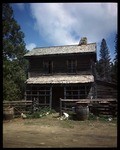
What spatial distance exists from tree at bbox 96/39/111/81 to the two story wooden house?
39544mm

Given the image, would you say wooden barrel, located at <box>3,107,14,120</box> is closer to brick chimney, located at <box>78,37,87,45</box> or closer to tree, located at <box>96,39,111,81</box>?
brick chimney, located at <box>78,37,87,45</box>

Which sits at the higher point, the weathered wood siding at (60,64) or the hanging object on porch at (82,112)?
the weathered wood siding at (60,64)

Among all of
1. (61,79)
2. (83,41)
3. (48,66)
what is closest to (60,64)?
(48,66)

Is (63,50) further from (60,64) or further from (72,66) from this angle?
(72,66)

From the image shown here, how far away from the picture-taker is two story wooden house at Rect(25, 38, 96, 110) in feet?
74.4

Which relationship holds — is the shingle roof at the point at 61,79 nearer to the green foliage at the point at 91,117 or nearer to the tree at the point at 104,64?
the green foliage at the point at 91,117

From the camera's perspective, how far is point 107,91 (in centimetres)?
2625

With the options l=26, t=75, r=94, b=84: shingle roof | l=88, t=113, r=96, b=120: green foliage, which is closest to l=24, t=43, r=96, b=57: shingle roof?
l=26, t=75, r=94, b=84: shingle roof

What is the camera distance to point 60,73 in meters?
24.5

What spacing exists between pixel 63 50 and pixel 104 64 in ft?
151

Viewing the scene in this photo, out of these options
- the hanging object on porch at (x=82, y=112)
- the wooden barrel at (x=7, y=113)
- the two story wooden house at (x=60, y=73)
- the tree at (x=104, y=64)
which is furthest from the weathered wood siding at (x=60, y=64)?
the tree at (x=104, y=64)

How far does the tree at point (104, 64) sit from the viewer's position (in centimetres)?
6412

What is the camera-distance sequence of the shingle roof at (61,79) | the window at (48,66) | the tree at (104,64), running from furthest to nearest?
the tree at (104,64) → the window at (48,66) → the shingle roof at (61,79)

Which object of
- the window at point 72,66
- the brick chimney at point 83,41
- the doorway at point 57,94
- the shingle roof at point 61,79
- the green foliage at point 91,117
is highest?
the brick chimney at point 83,41
